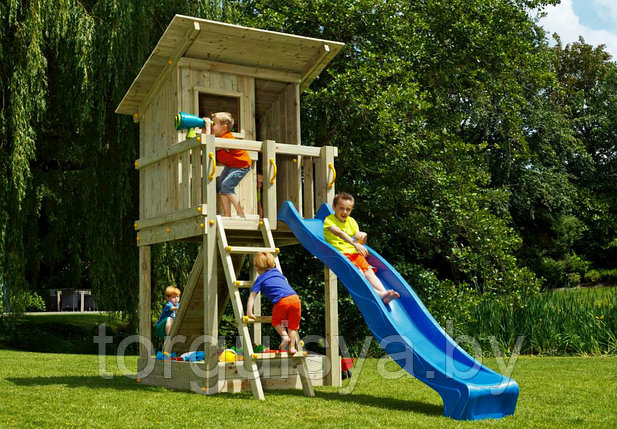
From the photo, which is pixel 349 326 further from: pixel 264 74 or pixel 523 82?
pixel 523 82

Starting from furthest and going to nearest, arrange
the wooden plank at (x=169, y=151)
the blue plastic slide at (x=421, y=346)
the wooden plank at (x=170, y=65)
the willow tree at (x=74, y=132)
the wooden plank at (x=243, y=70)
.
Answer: the willow tree at (x=74, y=132)
the wooden plank at (x=243, y=70)
the wooden plank at (x=170, y=65)
the wooden plank at (x=169, y=151)
the blue plastic slide at (x=421, y=346)

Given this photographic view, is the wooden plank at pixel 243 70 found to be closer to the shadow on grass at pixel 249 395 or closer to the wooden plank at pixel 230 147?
the wooden plank at pixel 230 147

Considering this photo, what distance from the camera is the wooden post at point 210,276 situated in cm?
761

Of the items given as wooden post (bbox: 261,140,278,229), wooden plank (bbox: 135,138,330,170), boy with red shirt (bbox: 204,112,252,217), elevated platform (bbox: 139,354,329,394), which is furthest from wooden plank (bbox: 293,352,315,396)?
wooden plank (bbox: 135,138,330,170)

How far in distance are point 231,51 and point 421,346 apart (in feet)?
14.6

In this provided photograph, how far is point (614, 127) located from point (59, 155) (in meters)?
24.9

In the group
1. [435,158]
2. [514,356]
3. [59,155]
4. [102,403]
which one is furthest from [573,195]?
[102,403]

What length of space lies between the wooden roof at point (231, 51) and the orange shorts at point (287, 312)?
3.27 m

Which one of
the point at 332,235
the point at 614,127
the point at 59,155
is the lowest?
the point at 332,235

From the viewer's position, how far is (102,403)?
673 centimetres

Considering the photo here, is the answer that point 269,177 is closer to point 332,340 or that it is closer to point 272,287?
point 272,287

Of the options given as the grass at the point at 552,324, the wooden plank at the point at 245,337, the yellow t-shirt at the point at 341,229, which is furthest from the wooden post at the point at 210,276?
the grass at the point at 552,324

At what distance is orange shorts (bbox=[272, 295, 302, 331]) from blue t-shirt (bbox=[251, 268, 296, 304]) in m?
0.07

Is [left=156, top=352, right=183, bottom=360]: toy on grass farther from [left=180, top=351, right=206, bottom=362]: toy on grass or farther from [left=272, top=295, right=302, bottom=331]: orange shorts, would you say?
[left=272, top=295, right=302, bottom=331]: orange shorts
